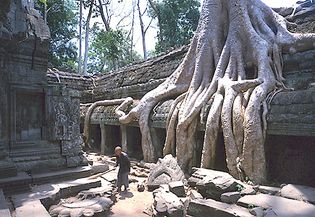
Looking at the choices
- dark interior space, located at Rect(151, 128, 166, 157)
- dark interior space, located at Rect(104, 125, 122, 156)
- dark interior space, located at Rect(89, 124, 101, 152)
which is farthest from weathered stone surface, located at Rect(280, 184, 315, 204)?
dark interior space, located at Rect(89, 124, 101, 152)

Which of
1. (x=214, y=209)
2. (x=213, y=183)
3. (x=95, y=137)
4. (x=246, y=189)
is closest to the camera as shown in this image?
(x=214, y=209)

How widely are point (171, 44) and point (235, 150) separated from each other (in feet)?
48.6

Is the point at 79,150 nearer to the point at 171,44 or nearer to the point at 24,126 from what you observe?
the point at 24,126

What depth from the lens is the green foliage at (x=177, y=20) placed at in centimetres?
1805

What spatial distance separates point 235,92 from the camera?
569 cm

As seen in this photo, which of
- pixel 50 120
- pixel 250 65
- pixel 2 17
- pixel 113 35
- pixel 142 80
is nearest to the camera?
pixel 2 17

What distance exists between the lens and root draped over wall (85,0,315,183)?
16.9 feet

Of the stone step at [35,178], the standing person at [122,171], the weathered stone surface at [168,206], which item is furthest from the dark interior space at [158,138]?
the weathered stone surface at [168,206]

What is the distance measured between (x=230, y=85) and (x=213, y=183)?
2.16 meters

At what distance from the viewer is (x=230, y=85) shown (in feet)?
19.1

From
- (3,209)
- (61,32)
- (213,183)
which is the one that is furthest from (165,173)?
(61,32)

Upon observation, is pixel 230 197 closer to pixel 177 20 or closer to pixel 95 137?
pixel 95 137

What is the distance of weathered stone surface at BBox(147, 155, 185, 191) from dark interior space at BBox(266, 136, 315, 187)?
70.1 inches

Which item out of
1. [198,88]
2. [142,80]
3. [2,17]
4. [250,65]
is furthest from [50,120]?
[142,80]
